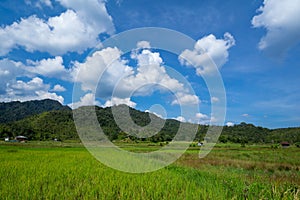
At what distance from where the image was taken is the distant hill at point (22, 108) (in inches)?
4717

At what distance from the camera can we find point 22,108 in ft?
453

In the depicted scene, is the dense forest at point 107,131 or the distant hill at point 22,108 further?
the distant hill at point 22,108

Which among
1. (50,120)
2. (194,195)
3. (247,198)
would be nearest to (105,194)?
(194,195)

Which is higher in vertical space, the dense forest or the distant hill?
the distant hill

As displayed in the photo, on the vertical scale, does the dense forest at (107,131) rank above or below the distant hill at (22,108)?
below

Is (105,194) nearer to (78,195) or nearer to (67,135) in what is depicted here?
(78,195)

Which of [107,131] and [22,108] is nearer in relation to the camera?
[107,131]

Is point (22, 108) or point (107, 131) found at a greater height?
point (22, 108)

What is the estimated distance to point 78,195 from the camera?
4.11 meters

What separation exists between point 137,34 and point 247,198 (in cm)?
579

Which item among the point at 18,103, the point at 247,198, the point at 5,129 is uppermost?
the point at 18,103

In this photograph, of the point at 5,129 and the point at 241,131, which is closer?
the point at 5,129

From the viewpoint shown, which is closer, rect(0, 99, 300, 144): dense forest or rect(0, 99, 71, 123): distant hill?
rect(0, 99, 300, 144): dense forest

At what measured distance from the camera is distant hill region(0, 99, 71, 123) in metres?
120
